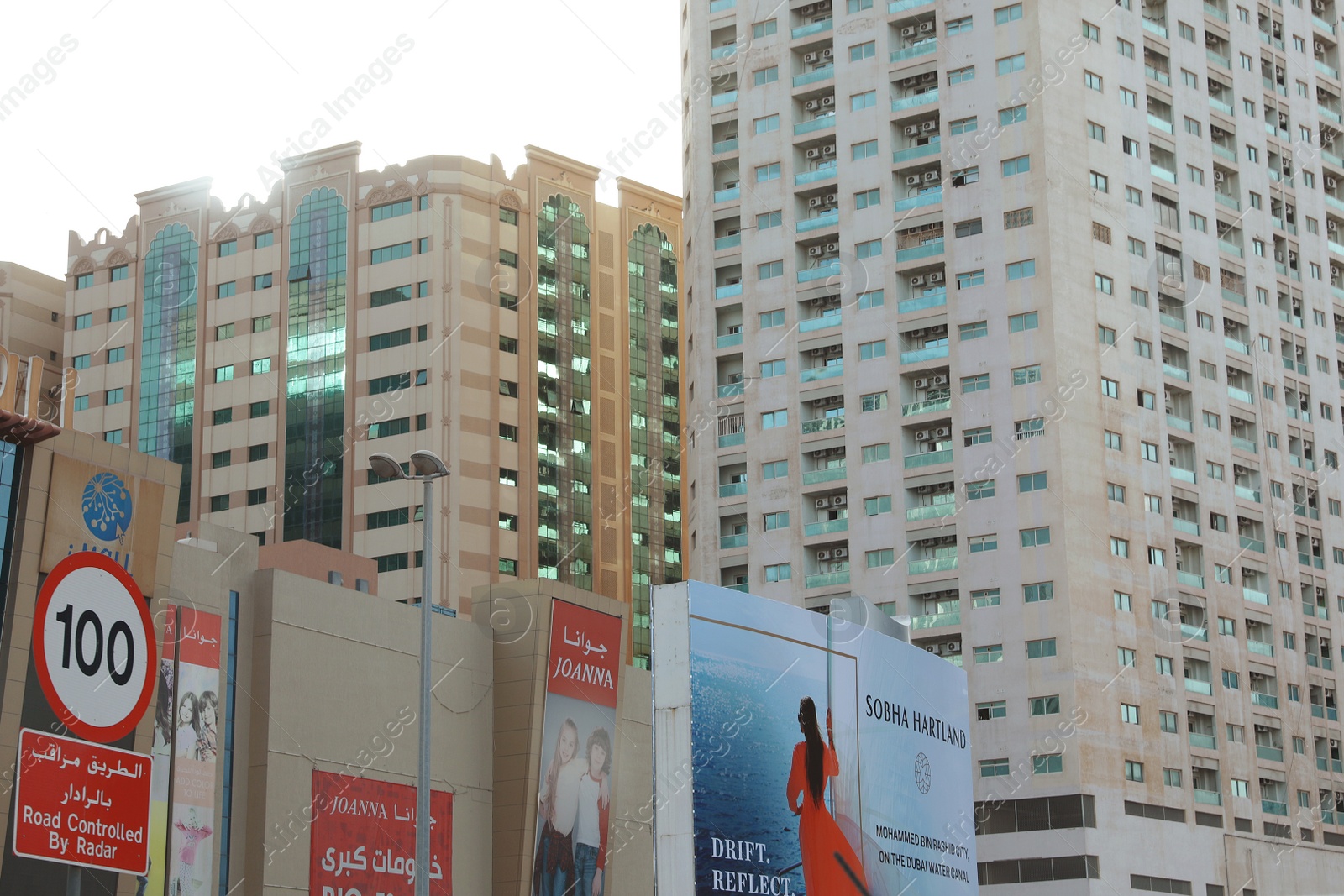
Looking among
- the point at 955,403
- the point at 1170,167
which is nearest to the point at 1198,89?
the point at 1170,167

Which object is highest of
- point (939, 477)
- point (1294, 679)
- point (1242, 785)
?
point (939, 477)

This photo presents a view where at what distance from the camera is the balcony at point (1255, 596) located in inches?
3529

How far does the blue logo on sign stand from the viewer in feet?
140

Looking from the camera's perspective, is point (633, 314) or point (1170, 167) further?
point (633, 314)

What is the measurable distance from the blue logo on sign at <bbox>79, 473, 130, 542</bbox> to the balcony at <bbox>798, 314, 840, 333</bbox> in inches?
2053

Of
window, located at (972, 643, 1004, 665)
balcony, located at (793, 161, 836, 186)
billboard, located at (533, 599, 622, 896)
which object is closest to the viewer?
billboard, located at (533, 599, 622, 896)

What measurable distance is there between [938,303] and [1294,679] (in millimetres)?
26118

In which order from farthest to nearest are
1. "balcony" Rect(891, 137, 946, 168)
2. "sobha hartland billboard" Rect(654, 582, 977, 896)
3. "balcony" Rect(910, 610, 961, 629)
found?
"balcony" Rect(891, 137, 946, 168) → "balcony" Rect(910, 610, 961, 629) → "sobha hartland billboard" Rect(654, 582, 977, 896)

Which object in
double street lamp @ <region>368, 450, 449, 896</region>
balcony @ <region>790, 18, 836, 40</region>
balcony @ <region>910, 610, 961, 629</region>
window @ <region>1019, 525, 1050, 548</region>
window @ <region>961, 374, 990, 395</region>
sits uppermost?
balcony @ <region>790, 18, 836, 40</region>

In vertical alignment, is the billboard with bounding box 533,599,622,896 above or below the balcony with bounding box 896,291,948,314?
below

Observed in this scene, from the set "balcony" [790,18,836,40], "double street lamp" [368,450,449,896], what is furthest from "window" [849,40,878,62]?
"double street lamp" [368,450,449,896]

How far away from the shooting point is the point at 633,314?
118 m

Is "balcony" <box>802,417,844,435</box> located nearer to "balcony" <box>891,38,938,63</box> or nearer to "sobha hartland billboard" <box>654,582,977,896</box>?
"balcony" <box>891,38,938,63</box>

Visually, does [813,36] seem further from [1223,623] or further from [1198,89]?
[1223,623]
